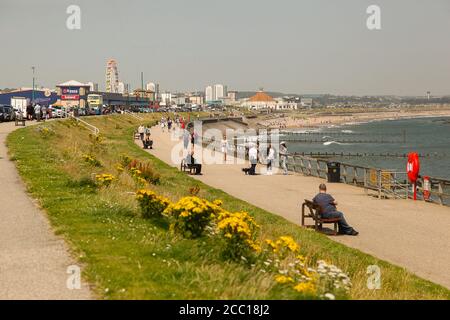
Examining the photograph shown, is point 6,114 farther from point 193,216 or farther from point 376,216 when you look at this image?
point 193,216

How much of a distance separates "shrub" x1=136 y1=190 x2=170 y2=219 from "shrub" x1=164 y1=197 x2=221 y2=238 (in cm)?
170

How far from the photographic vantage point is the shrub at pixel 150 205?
35.3 feet

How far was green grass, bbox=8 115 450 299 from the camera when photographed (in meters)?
6.53

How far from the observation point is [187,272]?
7070 mm

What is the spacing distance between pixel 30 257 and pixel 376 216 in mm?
11056

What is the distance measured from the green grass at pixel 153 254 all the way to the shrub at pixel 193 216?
0.66ft

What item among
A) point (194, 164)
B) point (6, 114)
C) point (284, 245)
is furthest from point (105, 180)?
point (6, 114)

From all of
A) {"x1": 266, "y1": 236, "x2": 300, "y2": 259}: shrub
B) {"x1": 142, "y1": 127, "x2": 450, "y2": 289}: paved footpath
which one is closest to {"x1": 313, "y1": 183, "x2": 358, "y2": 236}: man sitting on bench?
{"x1": 142, "y1": 127, "x2": 450, "y2": 289}: paved footpath

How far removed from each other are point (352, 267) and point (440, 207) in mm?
9572

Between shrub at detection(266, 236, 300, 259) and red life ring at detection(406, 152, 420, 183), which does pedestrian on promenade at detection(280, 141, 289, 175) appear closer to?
red life ring at detection(406, 152, 420, 183)

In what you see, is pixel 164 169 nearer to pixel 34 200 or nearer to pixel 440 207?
pixel 440 207

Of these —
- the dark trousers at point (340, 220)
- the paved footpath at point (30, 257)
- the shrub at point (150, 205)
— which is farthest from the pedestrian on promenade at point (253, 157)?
the shrub at point (150, 205)

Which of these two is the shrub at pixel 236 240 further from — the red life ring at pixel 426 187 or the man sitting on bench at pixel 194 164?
the man sitting on bench at pixel 194 164

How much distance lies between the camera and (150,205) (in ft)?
35.4
